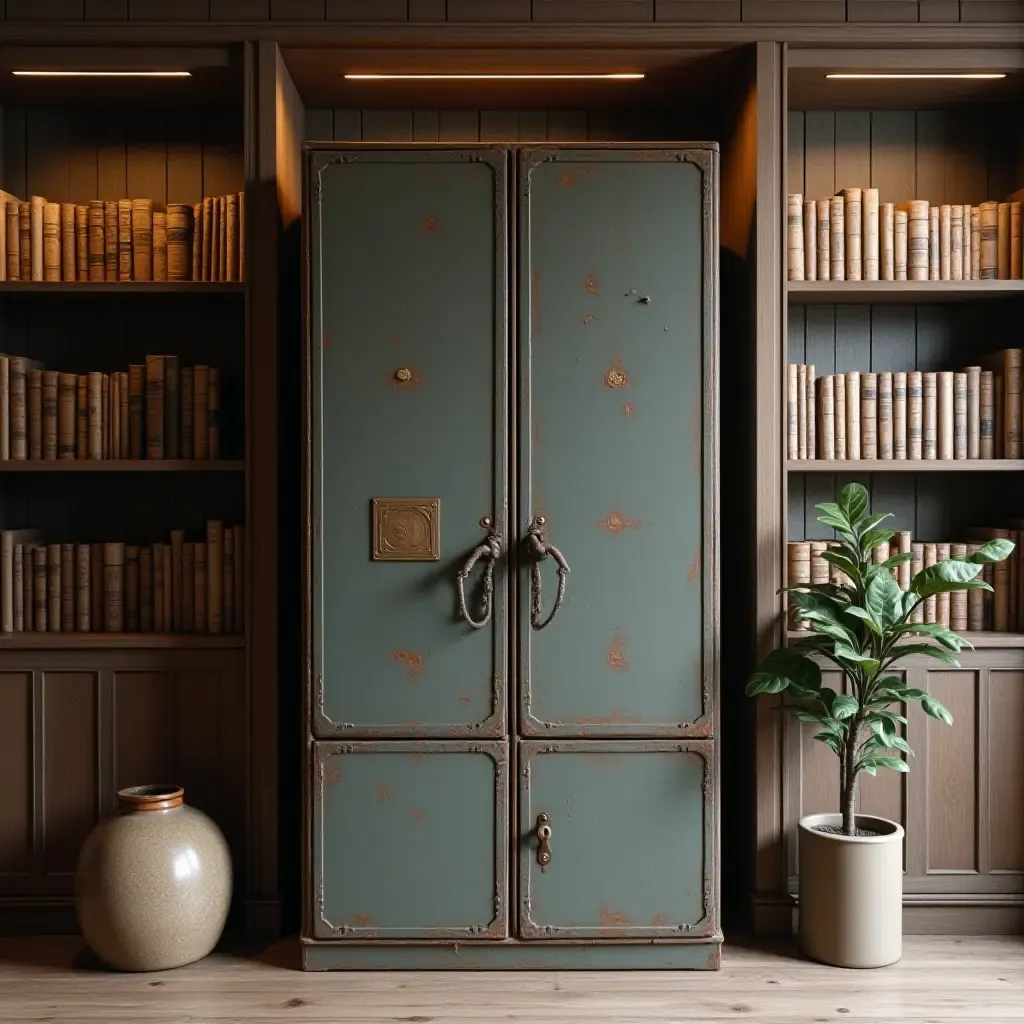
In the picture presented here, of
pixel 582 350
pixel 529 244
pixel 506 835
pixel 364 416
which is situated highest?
pixel 529 244

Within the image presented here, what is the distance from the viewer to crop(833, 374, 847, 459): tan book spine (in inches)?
127

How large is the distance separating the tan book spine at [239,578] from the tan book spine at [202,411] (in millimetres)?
261

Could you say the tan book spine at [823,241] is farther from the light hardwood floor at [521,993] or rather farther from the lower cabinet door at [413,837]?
the light hardwood floor at [521,993]

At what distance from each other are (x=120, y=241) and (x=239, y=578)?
1.10 metres

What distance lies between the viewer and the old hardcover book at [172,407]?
3.21 meters

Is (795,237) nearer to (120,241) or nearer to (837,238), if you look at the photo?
(837,238)

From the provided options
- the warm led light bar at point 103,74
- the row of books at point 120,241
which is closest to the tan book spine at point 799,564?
the row of books at point 120,241

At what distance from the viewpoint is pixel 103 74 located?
3141mm

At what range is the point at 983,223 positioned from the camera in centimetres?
324

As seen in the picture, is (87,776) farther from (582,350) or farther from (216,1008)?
(582,350)

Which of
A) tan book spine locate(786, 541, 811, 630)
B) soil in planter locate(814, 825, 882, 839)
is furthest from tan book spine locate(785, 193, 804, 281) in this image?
soil in planter locate(814, 825, 882, 839)

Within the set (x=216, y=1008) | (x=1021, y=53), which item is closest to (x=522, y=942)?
(x=216, y=1008)

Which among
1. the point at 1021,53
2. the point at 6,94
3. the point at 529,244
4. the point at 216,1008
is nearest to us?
the point at 216,1008

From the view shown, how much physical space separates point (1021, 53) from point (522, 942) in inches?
115
